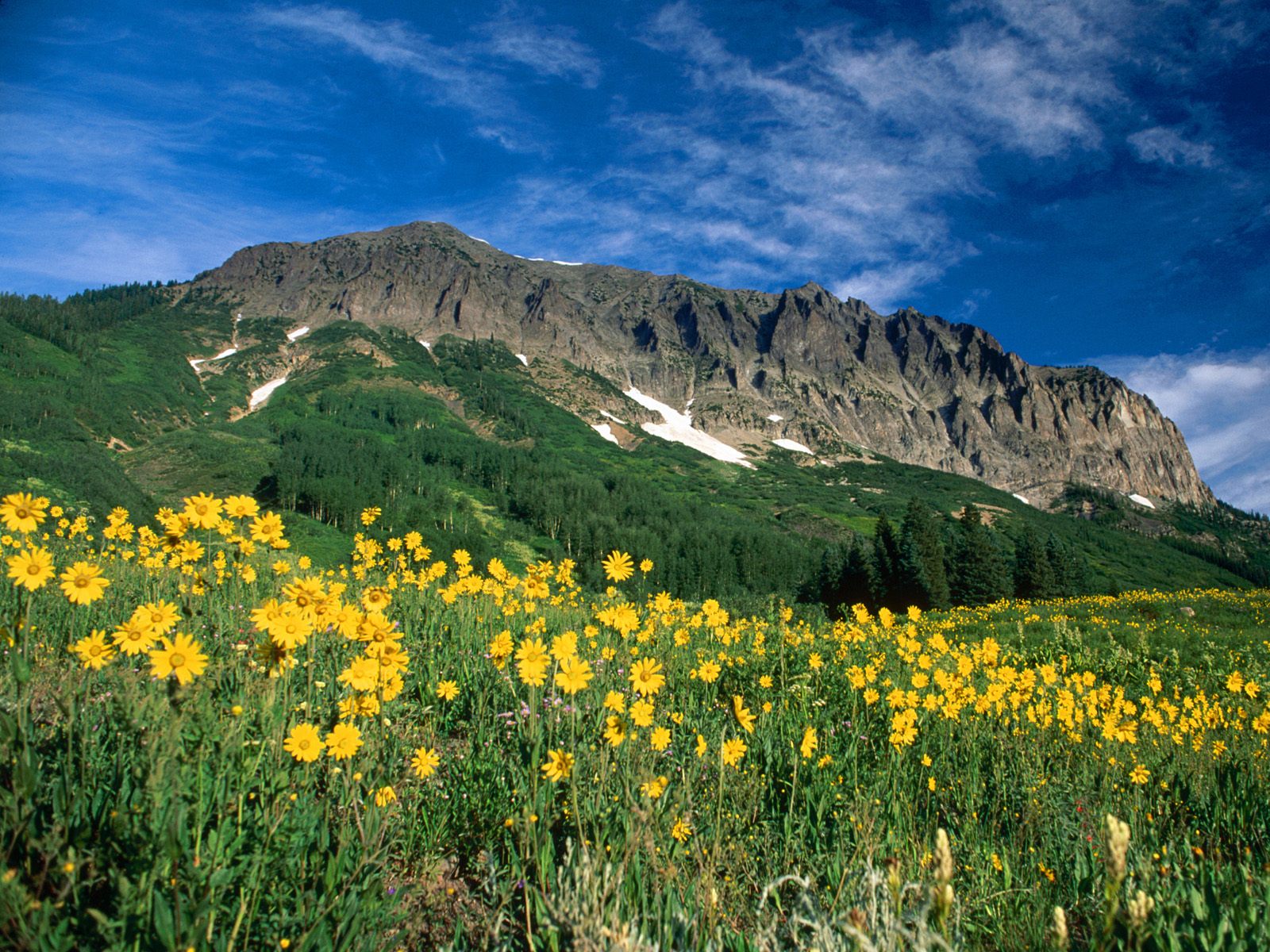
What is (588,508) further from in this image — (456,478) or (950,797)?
(950,797)

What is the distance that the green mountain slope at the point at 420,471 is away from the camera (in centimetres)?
9550

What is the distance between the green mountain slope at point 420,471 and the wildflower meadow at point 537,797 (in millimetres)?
63472

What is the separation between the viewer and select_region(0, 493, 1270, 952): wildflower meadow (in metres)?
2.09

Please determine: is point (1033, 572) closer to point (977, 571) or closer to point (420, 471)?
point (977, 571)

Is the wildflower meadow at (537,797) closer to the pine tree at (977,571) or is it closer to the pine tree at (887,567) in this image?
the pine tree at (977,571)

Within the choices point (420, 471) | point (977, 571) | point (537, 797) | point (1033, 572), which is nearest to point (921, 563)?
point (977, 571)

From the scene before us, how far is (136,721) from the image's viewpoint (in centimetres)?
219

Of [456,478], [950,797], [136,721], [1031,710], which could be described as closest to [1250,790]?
[1031,710]

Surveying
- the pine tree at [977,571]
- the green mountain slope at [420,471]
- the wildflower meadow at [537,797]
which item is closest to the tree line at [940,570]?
the pine tree at [977,571]

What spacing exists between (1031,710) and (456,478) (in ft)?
432

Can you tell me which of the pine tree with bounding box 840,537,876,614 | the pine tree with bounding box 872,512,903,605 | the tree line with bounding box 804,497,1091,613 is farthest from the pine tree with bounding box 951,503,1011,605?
the pine tree with bounding box 840,537,876,614

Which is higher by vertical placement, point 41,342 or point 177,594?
point 41,342

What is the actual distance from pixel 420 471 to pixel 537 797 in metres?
124

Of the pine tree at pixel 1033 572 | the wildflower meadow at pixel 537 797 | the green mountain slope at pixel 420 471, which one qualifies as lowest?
the wildflower meadow at pixel 537 797
